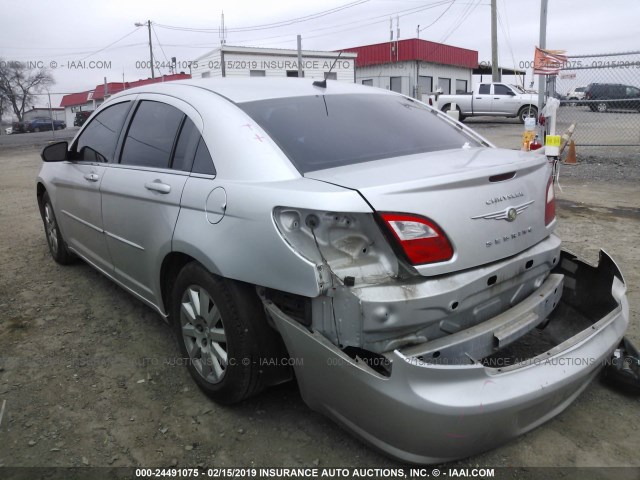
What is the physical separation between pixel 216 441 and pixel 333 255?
1.07 metres

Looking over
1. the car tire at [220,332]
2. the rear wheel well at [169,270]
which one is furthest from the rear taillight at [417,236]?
the rear wheel well at [169,270]

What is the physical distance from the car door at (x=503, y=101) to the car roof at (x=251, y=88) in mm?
20755

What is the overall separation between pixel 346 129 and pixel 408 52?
97.8ft

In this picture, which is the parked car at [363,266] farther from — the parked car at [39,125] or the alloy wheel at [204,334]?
the parked car at [39,125]

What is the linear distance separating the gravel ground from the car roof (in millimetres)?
1544

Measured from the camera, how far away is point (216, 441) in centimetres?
247

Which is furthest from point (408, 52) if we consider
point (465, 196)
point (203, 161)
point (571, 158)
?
point (465, 196)

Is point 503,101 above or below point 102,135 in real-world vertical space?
above

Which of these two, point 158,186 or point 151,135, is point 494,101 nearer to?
point 151,135

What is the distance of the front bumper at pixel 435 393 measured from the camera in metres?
1.91

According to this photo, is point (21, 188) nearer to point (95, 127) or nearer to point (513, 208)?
point (95, 127)

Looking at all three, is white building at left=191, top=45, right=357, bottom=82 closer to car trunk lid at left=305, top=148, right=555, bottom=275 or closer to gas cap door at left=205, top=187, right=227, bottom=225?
gas cap door at left=205, top=187, right=227, bottom=225

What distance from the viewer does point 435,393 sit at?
190cm

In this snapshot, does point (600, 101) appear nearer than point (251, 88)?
No
